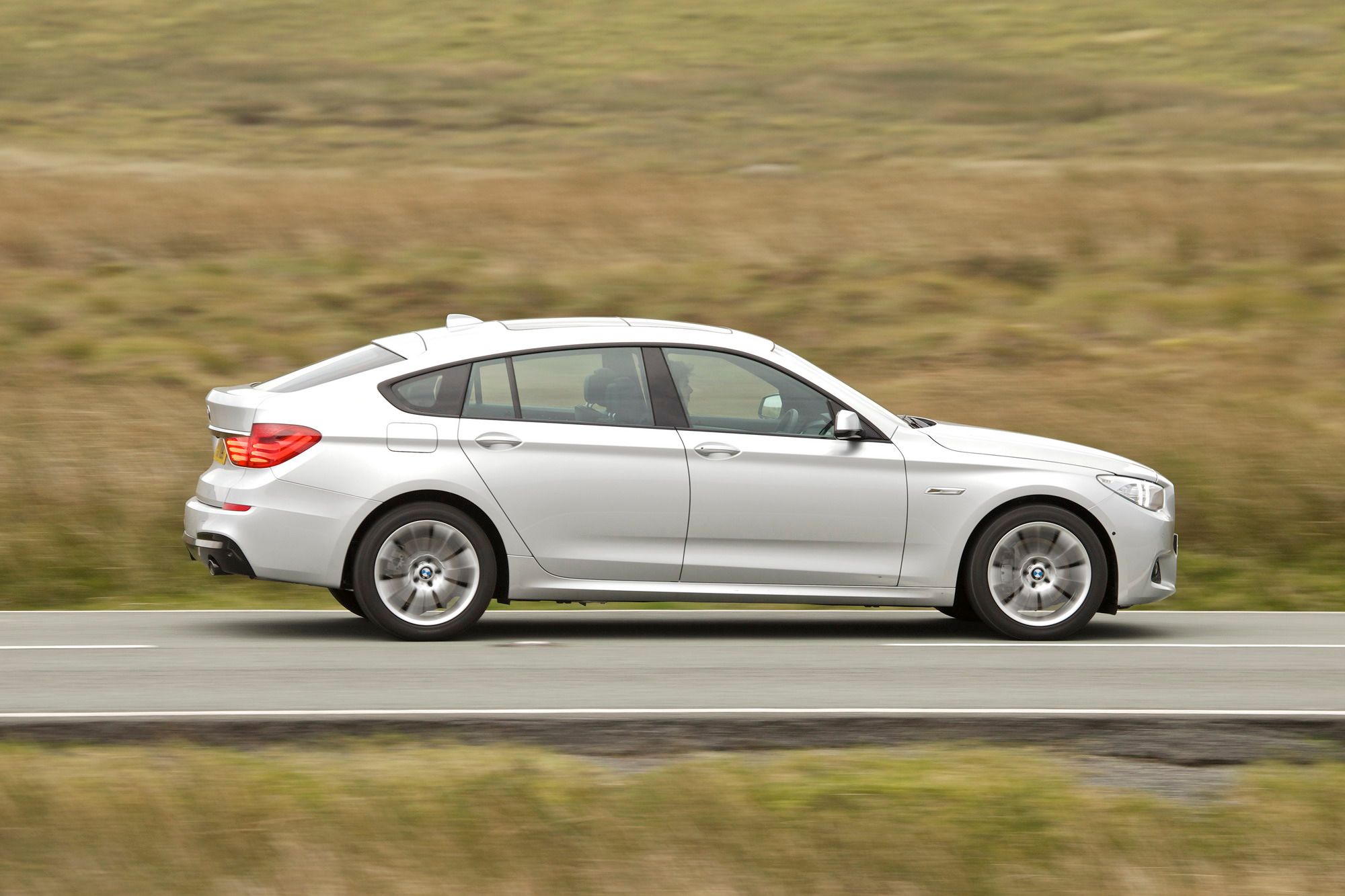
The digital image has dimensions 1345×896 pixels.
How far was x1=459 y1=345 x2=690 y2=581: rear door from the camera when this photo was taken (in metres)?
9.06

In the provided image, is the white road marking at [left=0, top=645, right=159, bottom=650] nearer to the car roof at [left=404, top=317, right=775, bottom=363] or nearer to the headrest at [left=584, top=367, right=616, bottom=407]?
the car roof at [left=404, top=317, right=775, bottom=363]

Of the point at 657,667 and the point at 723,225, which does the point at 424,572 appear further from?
the point at 723,225

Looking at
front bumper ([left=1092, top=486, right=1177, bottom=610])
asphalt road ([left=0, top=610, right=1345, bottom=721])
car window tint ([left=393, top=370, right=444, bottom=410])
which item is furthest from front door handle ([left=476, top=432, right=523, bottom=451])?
front bumper ([left=1092, top=486, right=1177, bottom=610])

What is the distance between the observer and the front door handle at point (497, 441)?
29.7 feet

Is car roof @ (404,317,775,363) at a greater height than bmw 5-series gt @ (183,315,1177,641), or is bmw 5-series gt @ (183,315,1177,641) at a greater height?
car roof @ (404,317,775,363)

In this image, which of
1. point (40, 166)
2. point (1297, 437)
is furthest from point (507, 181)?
point (1297, 437)

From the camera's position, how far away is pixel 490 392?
9.20 meters

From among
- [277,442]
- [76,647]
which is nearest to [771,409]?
[277,442]

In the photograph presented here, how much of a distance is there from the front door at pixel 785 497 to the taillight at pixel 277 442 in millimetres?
1843

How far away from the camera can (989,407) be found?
56.9 feet

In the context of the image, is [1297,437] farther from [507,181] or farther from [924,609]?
[507,181]

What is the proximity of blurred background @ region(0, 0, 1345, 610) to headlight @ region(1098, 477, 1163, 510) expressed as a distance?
237 cm

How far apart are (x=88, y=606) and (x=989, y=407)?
8.99 metres

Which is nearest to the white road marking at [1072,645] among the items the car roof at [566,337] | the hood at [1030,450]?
the hood at [1030,450]
